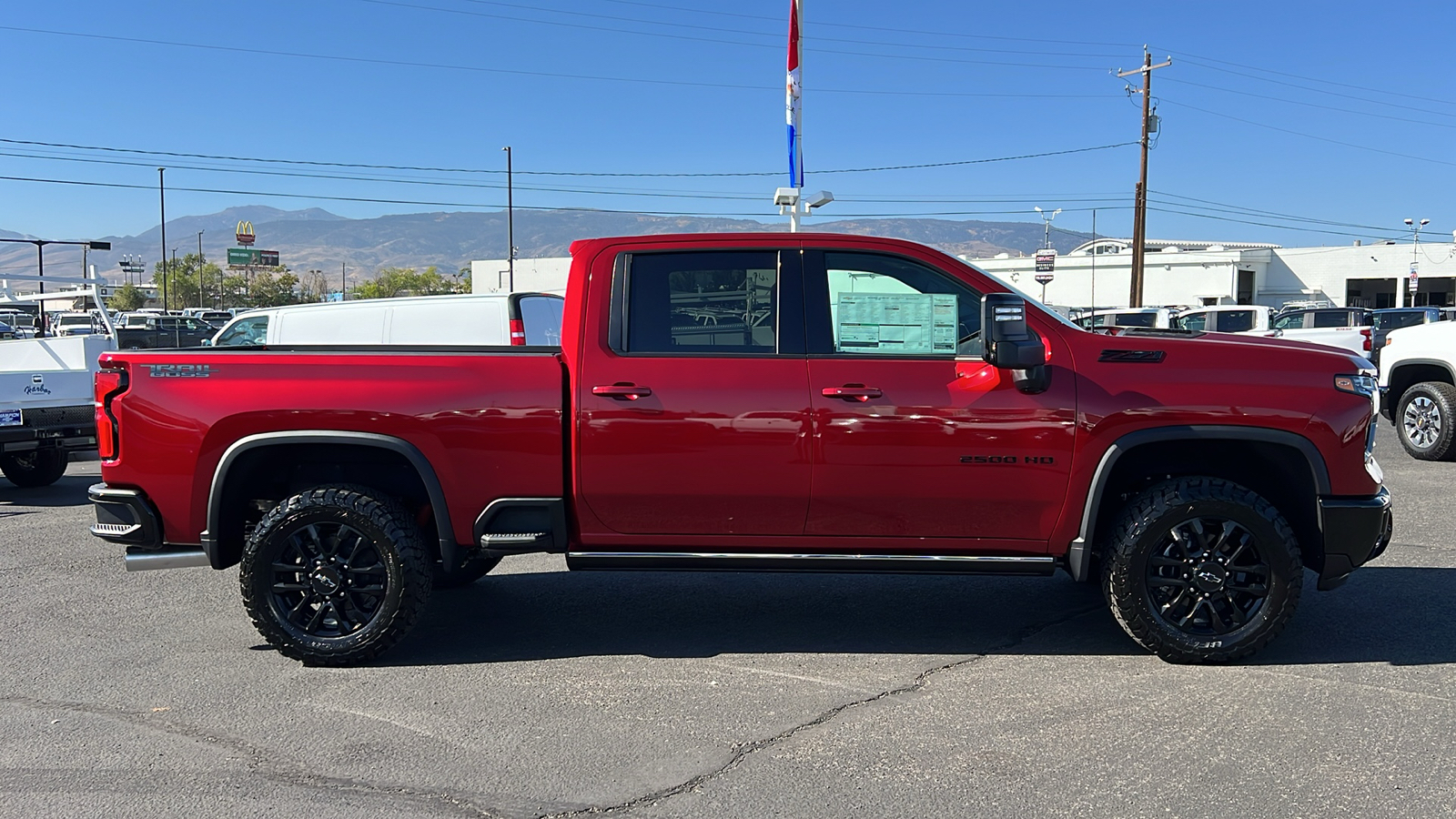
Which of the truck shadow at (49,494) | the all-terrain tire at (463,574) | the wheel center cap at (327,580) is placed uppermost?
the wheel center cap at (327,580)

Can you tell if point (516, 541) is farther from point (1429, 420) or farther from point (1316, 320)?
point (1316, 320)

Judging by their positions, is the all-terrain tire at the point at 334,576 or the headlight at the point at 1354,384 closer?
the headlight at the point at 1354,384

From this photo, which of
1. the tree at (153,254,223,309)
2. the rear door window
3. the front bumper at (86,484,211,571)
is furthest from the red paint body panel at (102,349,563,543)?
the tree at (153,254,223,309)

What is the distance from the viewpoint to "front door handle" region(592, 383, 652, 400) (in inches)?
196

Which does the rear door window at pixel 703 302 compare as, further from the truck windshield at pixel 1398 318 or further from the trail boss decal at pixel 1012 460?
the truck windshield at pixel 1398 318

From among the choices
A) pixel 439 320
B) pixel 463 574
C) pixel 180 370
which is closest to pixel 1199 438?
pixel 463 574

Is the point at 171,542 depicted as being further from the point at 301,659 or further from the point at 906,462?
the point at 906,462

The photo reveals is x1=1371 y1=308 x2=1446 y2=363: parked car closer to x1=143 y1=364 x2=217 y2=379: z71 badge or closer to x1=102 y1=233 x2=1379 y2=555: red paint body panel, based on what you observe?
x1=102 y1=233 x2=1379 y2=555: red paint body panel

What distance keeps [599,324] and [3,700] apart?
3004mm

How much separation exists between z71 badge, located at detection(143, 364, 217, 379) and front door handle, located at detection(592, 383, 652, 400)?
5.92ft

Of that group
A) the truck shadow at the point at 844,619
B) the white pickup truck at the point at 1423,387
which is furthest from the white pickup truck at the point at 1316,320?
the truck shadow at the point at 844,619

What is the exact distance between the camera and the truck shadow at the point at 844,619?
5.38 meters

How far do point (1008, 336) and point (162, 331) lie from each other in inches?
1472

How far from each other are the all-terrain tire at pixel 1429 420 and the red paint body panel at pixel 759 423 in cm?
782
